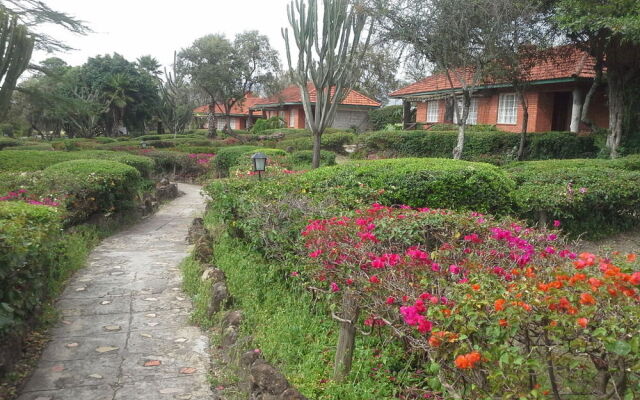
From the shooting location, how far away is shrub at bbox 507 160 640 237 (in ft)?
26.8

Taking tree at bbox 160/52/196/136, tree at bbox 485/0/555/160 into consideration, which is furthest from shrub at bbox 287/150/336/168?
tree at bbox 160/52/196/136

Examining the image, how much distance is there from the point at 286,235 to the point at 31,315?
238cm

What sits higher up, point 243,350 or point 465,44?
point 465,44

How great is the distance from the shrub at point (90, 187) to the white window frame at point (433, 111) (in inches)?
766

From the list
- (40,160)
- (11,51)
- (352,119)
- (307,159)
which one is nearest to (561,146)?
(307,159)

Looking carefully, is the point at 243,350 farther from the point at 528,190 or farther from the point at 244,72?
the point at 244,72

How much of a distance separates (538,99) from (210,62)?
71.3ft

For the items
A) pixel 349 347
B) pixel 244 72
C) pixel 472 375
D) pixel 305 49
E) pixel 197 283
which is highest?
pixel 244 72

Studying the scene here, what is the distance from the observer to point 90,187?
29.0 ft

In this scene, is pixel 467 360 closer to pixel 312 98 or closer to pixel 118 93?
pixel 312 98

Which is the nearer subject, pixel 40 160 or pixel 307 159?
pixel 40 160

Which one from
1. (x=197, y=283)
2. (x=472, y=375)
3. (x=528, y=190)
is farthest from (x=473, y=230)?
(x=528, y=190)

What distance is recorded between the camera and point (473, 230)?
4.28 metres

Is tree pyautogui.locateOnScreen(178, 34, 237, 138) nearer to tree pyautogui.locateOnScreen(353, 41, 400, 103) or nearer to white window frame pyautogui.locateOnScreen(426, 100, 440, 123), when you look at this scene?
tree pyautogui.locateOnScreen(353, 41, 400, 103)
